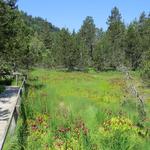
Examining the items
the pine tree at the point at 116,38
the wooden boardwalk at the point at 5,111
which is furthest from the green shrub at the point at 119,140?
the pine tree at the point at 116,38

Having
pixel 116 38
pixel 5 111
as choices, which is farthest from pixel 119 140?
pixel 116 38

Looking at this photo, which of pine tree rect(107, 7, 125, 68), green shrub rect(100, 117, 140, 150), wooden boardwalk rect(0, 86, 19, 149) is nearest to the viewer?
green shrub rect(100, 117, 140, 150)

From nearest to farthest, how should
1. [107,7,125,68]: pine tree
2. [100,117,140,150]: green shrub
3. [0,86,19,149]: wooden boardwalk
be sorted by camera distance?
[100,117,140,150]: green shrub, [0,86,19,149]: wooden boardwalk, [107,7,125,68]: pine tree

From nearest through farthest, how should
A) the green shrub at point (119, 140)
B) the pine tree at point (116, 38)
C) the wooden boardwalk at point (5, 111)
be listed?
the green shrub at point (119, 140) → the wooden boardwalk at point (5, 111) → the pine tree at point (116, 38)

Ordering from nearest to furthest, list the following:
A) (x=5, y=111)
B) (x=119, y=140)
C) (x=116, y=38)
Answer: (x=119, y=140), (x=5, y=111), (x=116, y=38)

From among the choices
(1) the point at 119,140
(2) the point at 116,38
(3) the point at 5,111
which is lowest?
(3) the point at 5,111

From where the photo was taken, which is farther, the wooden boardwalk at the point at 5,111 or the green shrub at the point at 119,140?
the wooden boardwalk at the point at 5,111

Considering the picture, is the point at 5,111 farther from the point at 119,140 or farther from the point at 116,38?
the point at 116,38

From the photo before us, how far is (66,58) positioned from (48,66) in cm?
1242

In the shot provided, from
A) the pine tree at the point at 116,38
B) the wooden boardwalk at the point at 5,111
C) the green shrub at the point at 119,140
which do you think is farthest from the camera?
the pine tree at the point at 116,38

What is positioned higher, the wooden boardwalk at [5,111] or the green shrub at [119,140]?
the green shrub at [119,140]

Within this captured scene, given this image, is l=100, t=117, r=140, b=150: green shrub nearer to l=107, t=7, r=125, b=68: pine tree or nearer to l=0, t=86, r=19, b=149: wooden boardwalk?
l=0, t=86, r=19, b=149: wooden boardwalk

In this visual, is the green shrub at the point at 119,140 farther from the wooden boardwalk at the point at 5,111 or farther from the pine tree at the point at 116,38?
the pine tree at the point at 116,38

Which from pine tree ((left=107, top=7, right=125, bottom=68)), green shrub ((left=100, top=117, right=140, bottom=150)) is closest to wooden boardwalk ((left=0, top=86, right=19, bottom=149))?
green shrub ((left=100, top=117, right=140, bottom=150))
